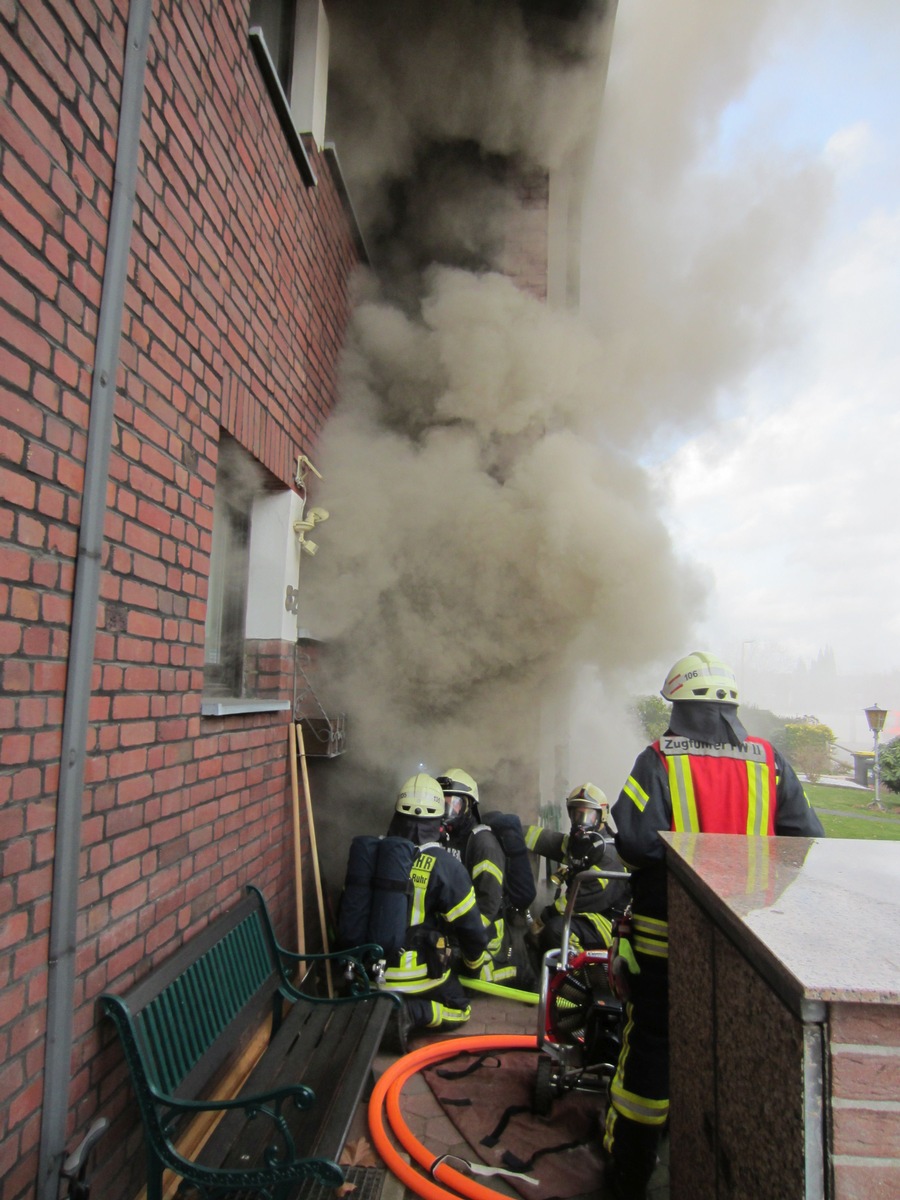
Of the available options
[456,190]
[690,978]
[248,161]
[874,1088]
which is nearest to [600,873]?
[690,978]

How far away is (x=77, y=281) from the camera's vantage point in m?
1.84

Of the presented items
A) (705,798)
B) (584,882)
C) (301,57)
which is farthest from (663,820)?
(301,57)

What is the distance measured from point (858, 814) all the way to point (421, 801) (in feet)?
8.82

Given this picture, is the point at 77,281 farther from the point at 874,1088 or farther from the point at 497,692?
the point at 497,692

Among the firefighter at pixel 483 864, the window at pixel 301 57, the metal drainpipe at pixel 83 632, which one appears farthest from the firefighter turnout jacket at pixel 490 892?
the window at pixel 301 57

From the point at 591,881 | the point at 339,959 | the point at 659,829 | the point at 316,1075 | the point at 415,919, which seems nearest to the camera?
the point at 316,1075

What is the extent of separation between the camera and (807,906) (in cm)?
136

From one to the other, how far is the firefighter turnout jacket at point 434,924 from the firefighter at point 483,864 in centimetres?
15

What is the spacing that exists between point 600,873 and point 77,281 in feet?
9.72

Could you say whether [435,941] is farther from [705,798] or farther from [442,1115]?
[705,798]

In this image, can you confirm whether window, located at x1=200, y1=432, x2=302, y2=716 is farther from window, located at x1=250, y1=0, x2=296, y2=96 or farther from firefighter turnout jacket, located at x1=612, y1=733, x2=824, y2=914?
window, located at x1=250, y1=0, x2=296, y2=96

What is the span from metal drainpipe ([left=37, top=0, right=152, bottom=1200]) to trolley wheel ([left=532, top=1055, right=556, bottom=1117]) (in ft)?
6.31

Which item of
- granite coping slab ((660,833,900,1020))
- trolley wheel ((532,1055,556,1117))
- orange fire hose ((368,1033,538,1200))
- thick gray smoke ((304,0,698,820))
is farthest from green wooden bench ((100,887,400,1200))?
thick gray smoke ((304,0,698,820))

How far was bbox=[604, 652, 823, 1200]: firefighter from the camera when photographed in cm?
256
